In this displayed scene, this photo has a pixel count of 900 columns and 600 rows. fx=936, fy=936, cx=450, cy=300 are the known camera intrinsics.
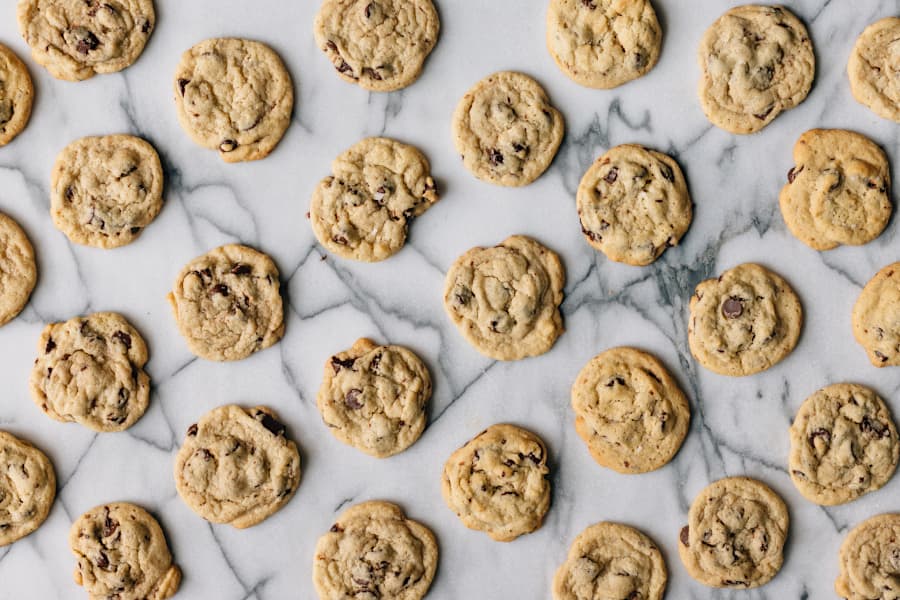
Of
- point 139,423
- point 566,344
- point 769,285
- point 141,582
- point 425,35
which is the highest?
point 425,35

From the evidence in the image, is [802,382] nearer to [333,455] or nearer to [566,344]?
[566,344]

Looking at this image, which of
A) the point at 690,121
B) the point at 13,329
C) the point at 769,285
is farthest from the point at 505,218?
the point at 13,329

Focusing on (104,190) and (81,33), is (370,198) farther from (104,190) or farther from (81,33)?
(81,33)

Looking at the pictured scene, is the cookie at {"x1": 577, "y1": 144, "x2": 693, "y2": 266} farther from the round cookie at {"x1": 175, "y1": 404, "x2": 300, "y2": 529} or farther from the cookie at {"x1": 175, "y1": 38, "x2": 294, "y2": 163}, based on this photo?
the round cookie at {"x1": 175, "y1": 404, "x2": 300, "y2": 529}

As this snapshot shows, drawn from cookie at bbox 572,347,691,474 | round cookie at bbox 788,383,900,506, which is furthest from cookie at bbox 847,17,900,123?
cookie at bbox 572,347,691,474

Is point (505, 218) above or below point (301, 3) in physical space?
below

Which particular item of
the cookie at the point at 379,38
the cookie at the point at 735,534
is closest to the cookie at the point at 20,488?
the cookie at the point at 379,38
